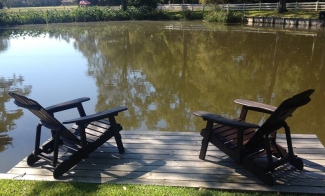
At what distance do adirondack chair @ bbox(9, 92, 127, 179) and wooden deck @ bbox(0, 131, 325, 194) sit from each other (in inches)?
5.0

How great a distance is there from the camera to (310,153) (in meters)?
3.62

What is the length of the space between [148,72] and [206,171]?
6880 millimetres

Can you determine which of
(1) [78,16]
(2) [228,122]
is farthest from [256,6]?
(2) [228,122]

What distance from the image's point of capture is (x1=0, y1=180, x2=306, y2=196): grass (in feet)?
9.57

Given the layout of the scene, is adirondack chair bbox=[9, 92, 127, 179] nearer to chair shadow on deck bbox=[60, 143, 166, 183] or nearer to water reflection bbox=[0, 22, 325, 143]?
chair shadow on deck bbox=[60, 143, 166, 183]

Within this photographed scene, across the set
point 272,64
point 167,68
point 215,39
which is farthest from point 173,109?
point 215,39

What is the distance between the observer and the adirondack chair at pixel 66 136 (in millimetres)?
3193

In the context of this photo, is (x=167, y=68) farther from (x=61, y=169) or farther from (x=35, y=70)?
(x=61, y=169)

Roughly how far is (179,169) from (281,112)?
1.24 meters

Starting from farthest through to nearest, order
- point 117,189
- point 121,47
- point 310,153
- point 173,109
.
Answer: point 121,47 < point 173,109 < point 310,153 < point 117,189

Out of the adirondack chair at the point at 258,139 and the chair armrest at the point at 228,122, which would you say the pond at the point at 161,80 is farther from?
the chair armrest at the point at 228,122

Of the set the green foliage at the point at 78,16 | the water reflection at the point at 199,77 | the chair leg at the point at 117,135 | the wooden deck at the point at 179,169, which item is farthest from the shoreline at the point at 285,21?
the chair leg at the point at 117,135

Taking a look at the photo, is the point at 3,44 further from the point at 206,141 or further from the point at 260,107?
the point at 260,107

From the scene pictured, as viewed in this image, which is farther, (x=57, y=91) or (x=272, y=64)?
(x=272, y=64)
